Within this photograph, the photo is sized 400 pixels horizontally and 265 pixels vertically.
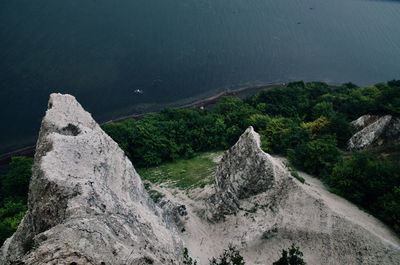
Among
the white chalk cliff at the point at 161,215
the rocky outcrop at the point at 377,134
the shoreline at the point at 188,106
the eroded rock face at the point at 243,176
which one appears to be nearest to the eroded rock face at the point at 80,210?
the white chalk cliff at the point at 161,215

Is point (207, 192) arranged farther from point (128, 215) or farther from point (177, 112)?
point (177, 112)

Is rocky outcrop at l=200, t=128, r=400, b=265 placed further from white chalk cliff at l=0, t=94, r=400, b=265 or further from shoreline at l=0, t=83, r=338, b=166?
shoreline at l=0, t=83, r=338, b=166

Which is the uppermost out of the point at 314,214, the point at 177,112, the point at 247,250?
the point at 177,112

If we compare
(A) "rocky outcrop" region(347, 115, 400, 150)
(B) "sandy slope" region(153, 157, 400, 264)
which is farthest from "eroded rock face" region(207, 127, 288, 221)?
(A) "rocky outcrop" region(347, 115, 400, 150)

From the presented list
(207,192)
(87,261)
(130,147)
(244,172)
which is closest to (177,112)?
(130,147)

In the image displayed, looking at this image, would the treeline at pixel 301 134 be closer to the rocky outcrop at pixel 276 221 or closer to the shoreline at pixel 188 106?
the rocky outcrop at pixel 276 221

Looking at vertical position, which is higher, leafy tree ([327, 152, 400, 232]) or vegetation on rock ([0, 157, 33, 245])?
vegetation on rock ([0, 157, 33, 245])

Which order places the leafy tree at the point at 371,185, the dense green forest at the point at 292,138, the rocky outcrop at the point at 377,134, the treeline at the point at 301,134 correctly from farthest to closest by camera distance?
the rocky outcrop at the point at 377,134, the dense green forest at the point at 292,138, the treeline at the point at 301,134, the leafy tree at the point at 371,185

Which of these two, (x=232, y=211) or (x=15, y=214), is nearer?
(x=232, y=211)
